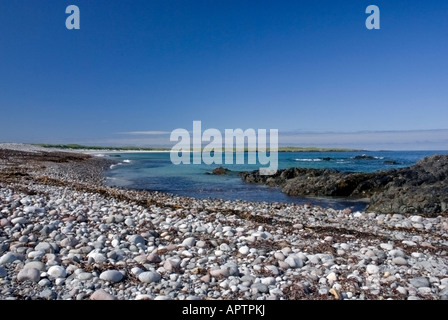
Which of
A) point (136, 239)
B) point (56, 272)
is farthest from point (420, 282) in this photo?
point (56, 272)

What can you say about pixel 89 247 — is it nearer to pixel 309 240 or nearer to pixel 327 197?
pixel 309 240

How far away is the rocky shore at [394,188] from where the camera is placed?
10.4m

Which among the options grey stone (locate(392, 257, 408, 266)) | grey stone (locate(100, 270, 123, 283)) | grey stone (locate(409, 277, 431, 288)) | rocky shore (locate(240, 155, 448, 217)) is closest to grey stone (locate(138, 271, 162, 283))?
grey stone (locate(100, 270, 123, 283))

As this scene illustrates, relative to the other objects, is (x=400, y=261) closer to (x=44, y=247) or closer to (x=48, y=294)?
(x=48, y=294)

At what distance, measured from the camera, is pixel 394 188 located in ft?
40.1

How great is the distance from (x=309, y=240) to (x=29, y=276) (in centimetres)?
433

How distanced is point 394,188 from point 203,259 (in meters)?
10.7

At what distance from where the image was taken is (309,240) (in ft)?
18.1

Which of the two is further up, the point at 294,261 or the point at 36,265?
the point at 36,265

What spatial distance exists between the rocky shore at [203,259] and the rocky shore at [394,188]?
3.51 m

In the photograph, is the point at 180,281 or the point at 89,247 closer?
the point at 180,281

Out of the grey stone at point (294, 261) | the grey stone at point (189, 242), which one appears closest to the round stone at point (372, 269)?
the grey stone at point (294, 261)

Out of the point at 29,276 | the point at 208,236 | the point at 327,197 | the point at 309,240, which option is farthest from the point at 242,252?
the point at 327,197

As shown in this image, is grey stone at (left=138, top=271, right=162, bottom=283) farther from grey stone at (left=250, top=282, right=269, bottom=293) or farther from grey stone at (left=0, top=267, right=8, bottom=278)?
grey stone at (left=0, top=267, right=8, bottom=278)
